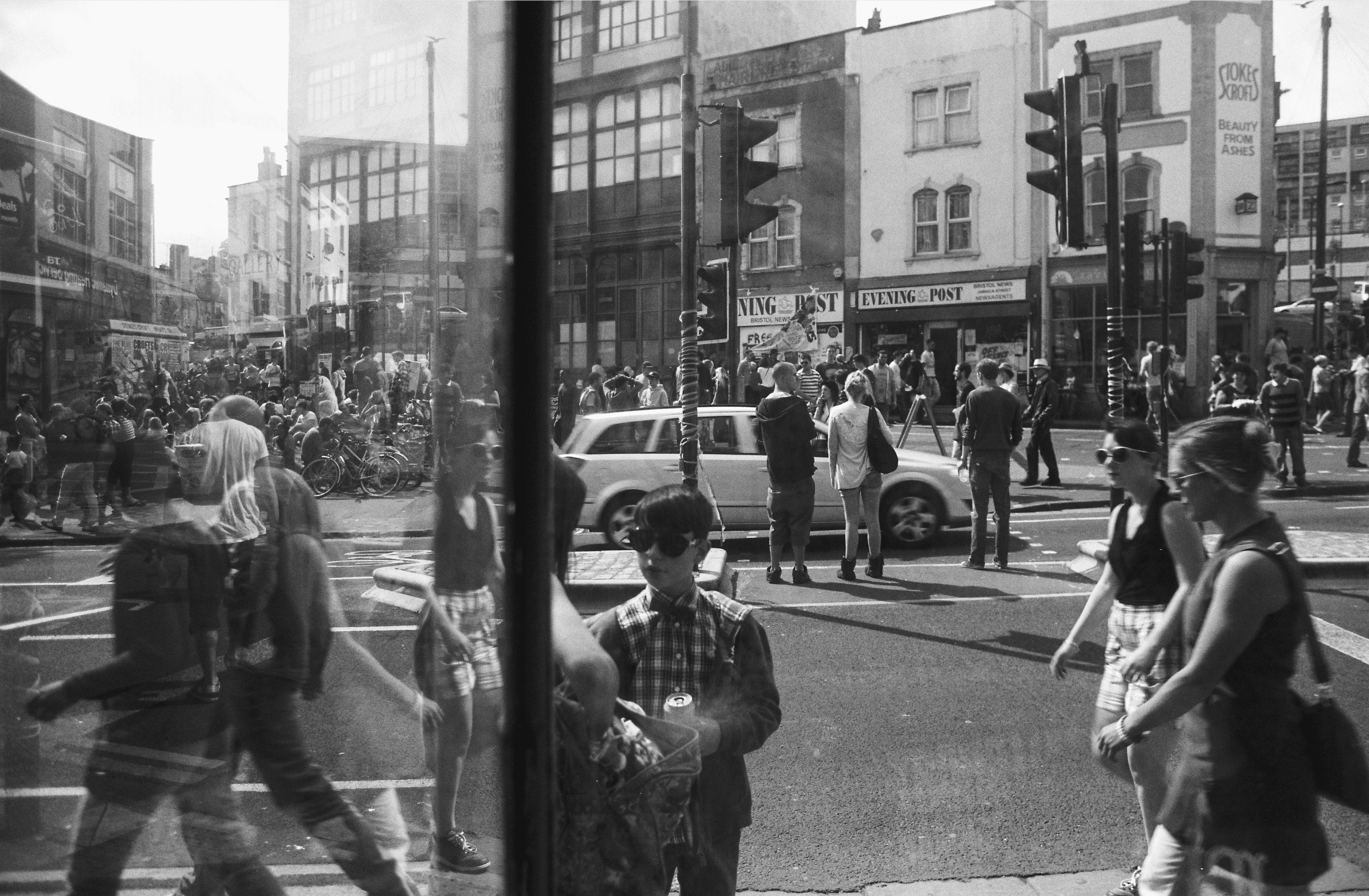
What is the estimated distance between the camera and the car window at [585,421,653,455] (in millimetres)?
1532

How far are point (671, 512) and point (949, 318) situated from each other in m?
12.6

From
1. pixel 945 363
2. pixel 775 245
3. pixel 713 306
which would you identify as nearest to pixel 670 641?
pixel 713 306

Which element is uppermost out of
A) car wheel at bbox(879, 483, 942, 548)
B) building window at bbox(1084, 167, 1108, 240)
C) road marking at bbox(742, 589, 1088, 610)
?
building window at bbox(1084, 167, 1108, 240)

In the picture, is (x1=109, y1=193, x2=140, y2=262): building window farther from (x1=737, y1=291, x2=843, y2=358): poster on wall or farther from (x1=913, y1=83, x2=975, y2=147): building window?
(x1=913, y1=83, x2=975, y2=147): building window

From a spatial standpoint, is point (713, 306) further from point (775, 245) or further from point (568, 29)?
point (568, 29)

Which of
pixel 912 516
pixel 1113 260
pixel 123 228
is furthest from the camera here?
pixel 912 516

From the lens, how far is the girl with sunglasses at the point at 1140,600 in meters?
3.01

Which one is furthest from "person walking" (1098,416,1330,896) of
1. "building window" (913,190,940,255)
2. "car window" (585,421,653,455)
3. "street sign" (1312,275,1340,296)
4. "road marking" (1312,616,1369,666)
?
"street sign" (1312,275,1340,296)

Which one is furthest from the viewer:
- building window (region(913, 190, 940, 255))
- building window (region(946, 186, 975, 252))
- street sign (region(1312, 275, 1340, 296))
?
street sign (region(1312, 275, 1340, 296))

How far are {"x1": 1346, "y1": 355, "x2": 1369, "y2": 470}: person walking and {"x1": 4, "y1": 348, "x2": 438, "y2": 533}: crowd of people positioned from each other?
50.1 ft

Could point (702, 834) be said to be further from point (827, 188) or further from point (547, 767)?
point (827, 188)

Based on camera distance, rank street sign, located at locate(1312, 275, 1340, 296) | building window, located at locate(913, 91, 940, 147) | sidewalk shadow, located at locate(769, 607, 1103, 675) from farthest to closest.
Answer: street sign, located at locate(1312, 275, 1340, 296)
sidewalk shadow, located at locate(769, 607, 1103, 675)
building window, located at locate(913, 91, 940, 147)

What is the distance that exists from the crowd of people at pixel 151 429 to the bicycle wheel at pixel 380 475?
→ 0.03m

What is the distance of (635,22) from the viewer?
1.21m
